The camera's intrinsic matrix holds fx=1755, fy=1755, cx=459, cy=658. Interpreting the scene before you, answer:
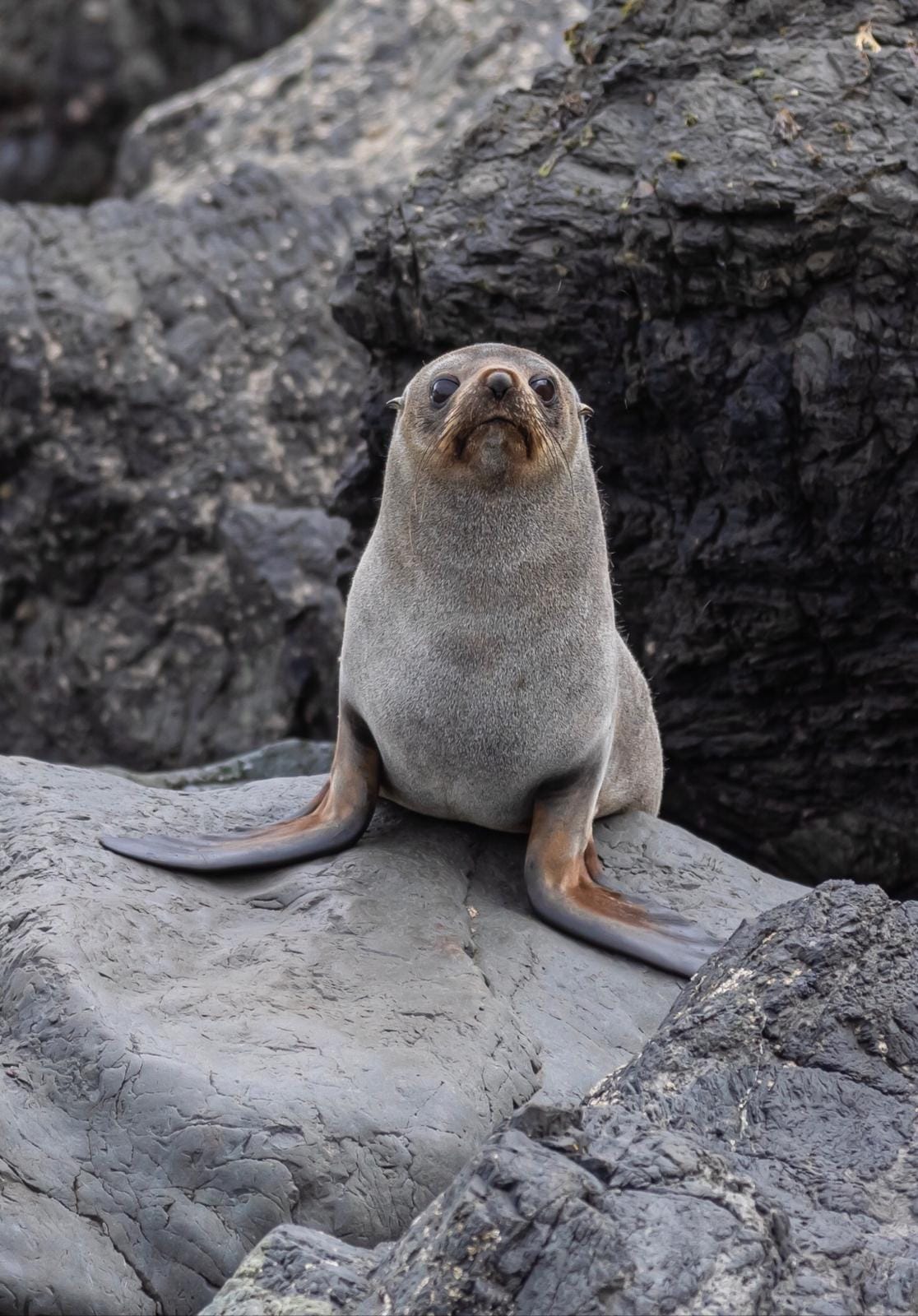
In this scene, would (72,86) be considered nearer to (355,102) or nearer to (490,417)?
(355,102)

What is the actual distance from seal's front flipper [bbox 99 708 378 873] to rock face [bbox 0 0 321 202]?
14.4 metres

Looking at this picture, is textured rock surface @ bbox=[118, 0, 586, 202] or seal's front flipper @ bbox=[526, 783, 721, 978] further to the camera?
textured rock surface @ bbox=[118, 0, 586, 202]

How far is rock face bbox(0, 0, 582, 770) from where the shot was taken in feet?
33.7

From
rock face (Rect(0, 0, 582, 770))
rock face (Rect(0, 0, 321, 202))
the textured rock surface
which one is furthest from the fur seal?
rock face (Rect(0, 0, 321, 202))

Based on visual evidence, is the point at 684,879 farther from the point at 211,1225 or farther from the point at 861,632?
the point at 211,1225

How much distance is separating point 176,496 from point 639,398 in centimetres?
421

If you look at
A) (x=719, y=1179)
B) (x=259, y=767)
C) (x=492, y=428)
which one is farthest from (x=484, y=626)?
(x=259, y=767)

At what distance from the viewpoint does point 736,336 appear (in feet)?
23.5

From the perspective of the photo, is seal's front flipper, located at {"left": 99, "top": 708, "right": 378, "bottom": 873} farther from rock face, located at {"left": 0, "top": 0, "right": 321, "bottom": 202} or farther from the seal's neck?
rock face, located at {"left": 0, "top": 0, "right": 321, "bottom": 202}

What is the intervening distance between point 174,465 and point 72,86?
389 inches

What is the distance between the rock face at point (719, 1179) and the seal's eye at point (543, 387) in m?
2.22

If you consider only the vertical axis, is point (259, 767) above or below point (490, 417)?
below

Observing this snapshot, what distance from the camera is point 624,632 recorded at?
802 cm

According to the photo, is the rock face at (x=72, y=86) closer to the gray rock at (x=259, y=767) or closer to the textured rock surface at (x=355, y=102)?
the textured rock surface at (x=355, y=102)
